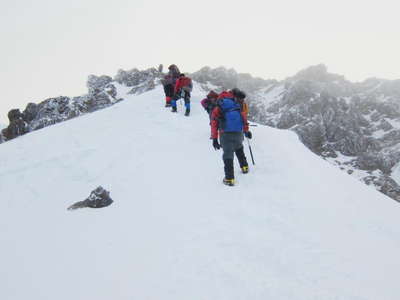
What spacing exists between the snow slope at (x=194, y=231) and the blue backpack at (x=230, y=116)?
137 centimetres

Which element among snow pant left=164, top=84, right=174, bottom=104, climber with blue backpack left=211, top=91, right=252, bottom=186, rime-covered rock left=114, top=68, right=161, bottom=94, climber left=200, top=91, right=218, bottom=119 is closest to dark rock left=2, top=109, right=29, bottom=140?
snow pant left=164, top=84, right=174, bottom=104

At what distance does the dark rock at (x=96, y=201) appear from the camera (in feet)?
23.1

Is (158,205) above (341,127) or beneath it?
above

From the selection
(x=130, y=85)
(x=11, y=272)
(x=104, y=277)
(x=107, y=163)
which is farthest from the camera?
(x=130, y=85)

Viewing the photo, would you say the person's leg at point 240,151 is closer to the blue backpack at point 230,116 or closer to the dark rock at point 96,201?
the blue backpack at point 230,116

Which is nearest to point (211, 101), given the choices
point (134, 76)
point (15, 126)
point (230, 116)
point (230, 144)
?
point (230, 116)

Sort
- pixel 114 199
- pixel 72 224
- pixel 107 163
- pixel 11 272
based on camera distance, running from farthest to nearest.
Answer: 1. pixel 107 163
2. pixel 114 199
3. pixel 72 224
4. pixel 11 272

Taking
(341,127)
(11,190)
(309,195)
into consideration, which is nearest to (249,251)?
(309,195)

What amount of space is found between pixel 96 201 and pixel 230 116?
3.99m

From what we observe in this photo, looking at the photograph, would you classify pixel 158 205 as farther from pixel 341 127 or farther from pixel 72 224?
pixel 341 127

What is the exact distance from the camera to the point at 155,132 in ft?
40.6

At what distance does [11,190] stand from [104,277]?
20.2ft

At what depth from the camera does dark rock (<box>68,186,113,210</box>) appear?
7035 mm

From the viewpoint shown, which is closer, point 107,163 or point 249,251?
point 249,251
